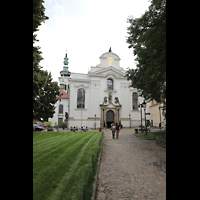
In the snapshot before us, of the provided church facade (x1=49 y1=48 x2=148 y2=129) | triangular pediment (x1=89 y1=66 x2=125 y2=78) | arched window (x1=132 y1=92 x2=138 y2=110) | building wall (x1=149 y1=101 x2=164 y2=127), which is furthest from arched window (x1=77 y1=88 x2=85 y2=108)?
building wall (x1=149 y1=101 x2=164 y2=127)

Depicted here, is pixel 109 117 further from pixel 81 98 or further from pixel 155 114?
pixel 155 114

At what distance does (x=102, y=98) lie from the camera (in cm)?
3647

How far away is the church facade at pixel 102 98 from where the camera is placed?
34.8 m

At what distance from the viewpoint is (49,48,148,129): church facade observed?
34.8 metres

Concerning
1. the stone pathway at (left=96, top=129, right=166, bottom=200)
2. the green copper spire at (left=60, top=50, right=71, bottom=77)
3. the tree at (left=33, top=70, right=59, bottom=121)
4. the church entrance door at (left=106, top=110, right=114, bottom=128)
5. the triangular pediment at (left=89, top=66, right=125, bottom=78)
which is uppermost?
the green copper spire at (left=60, top=50, right=71, bottom=77)

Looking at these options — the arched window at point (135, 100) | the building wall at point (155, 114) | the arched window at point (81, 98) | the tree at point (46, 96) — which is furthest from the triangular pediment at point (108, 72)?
the tree at point (46, 96)

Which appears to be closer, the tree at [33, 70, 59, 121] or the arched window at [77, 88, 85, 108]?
the tree at [33, 70, 59, 121]

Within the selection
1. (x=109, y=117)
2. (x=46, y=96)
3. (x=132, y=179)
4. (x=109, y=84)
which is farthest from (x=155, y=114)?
(x=132, y=179)

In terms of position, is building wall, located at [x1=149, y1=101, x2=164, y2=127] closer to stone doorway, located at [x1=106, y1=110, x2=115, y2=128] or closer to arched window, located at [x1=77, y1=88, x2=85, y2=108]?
stone doorway, located at [x1=106, y1=110, x2=115, y2=128]

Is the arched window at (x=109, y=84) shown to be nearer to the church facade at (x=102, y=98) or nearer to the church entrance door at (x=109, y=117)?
the church facade at (x=102, y=98)

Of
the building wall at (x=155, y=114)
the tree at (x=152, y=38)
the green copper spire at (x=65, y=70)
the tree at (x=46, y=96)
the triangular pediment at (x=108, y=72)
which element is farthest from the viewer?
the green copper spire at (x=65, y=70)
